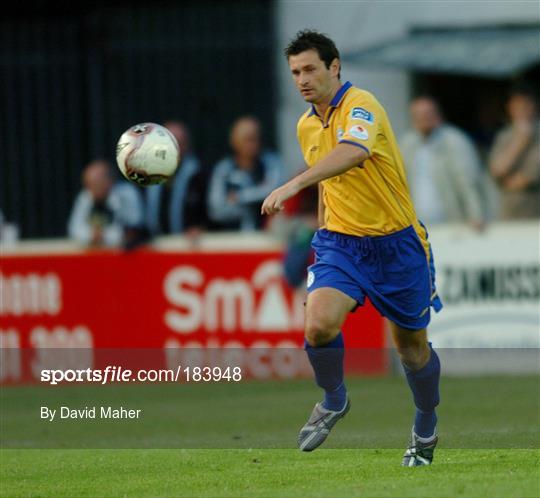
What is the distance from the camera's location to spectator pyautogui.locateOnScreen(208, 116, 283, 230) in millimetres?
15562

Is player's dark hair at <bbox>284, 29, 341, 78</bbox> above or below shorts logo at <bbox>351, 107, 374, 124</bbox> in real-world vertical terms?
above

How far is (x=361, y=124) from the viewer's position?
8383mm

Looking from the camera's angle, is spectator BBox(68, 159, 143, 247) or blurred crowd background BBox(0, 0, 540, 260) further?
blurred crowd background BBox(0, 0, 540, 260)

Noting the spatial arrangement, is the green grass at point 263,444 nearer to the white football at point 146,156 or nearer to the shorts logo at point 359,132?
the white football at point 146,156

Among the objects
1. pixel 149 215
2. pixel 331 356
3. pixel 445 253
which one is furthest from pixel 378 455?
pixel 149 215

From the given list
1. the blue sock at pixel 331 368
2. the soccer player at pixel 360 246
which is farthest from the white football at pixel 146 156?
the blue sock at pixel 331 368

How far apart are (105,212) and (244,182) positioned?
150cm

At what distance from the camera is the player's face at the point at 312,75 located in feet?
28.1

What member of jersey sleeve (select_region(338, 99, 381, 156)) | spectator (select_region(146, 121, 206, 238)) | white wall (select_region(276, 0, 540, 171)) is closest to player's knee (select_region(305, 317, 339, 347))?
jersey sleeve (select_region(338, 99, 381, 156))

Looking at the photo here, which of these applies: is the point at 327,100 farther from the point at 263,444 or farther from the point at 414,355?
the point at 263,444

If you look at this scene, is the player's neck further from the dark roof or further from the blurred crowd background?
the dark roof

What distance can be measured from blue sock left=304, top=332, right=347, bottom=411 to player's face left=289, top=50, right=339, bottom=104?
4.30 ft

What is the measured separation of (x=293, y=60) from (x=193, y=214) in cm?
730

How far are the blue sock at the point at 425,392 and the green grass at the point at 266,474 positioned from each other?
0.22 meters
